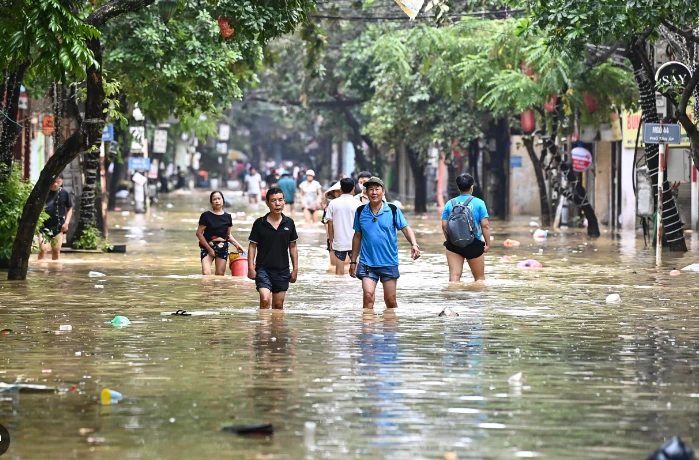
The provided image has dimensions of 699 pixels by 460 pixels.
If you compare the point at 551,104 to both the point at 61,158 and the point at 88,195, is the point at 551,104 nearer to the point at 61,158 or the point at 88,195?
the point at 88,195

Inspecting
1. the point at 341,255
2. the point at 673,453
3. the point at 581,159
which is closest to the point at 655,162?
the point at 341,255

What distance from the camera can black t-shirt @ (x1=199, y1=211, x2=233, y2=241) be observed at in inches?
793

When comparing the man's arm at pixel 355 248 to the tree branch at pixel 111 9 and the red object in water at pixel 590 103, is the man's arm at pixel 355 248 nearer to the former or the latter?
the tree branch at pixel 111 9

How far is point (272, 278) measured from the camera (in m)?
14.9

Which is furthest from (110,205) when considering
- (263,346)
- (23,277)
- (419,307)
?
(263,346)

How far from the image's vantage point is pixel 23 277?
19938mm

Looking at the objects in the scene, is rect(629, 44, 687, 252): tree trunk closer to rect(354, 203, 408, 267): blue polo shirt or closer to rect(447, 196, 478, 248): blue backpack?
rect(447, 196, 478, 248): blue backpack

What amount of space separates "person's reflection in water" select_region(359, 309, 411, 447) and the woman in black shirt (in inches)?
231

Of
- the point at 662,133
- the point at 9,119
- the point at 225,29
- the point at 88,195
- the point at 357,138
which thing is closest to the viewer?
the point at 9,119

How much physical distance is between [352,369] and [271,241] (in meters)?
4.11

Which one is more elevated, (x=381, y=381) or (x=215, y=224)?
(x=215, y=224)

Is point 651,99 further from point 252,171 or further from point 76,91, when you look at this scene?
point 252,171

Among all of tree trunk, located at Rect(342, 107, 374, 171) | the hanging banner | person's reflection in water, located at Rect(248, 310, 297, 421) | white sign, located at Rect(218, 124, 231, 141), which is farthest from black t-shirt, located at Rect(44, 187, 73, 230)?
white sign, located at Rect(218, 124, 231, 141)

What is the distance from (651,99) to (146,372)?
19.2 m
